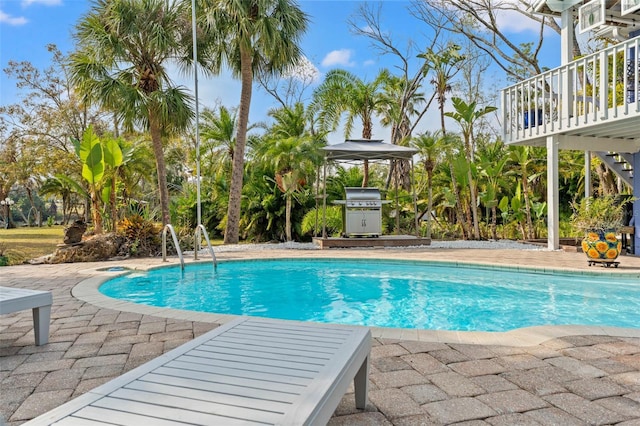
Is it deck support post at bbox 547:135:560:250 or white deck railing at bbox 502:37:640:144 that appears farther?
deck support post at bbox 547:135:560:250

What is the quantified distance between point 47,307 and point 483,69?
83.9 feet

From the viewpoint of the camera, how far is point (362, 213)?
Result: 1240 cm

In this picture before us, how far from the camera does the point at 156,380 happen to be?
5.57 ft

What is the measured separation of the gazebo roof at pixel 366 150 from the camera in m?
12.2

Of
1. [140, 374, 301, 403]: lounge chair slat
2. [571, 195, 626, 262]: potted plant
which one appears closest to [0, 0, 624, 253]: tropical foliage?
[571, 195, 626, 262]: potted plant

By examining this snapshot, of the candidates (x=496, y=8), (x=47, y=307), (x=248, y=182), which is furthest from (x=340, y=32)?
(x=47, y=307)

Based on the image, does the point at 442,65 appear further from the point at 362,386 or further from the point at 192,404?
the point at 192,404

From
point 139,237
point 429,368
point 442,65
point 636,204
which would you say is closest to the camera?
point 429,368

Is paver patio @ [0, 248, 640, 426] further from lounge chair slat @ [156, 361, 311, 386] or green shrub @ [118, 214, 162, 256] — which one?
green shrub @ [118, 214, 162, 256]

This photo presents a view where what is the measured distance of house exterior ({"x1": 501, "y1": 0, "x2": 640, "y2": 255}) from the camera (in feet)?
29.7

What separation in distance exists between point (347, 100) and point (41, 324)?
1532 cm

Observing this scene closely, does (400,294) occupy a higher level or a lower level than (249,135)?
lower

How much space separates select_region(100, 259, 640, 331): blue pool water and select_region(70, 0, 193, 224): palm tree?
584cm

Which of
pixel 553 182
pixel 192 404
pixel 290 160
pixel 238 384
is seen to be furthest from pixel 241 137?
pixel 192 404
